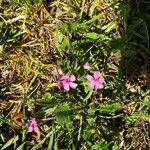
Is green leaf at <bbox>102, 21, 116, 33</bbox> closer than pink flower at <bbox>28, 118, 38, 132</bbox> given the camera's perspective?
No

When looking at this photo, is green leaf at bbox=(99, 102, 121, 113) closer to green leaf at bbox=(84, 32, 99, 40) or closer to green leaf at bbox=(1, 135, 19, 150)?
green leaf at bbox=(84, 32, 99, 40)

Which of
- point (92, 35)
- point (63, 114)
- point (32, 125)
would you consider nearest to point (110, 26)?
point (92, 35)

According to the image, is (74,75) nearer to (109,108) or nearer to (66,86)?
(66,86)

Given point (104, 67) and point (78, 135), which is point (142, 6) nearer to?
point (104, 67)

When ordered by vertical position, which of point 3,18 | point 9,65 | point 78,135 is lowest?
point 78,135

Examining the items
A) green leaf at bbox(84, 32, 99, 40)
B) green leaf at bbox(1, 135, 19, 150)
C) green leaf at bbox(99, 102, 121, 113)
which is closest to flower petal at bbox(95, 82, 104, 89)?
green leaf at bbox(99, 102, 121, 113)

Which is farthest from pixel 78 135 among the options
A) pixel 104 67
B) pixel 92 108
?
pixel 104 67

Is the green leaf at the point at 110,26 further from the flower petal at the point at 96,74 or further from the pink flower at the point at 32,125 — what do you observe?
the pink flower at the point at 32,125

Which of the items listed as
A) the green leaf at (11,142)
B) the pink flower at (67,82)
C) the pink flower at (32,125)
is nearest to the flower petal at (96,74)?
the pink flower at (67,82)
